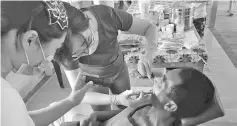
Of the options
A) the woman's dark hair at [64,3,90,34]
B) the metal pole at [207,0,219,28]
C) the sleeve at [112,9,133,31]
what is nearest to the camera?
the woman's dark hair at [64,3,90,34]

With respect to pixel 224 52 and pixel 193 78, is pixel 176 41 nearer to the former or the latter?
pixel 193 78

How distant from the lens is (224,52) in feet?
8.56

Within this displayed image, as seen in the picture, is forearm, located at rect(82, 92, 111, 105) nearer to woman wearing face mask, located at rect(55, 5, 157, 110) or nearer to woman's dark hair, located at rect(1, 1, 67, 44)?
woman wearing face mask, located at rect(55, 5, 157, 110)

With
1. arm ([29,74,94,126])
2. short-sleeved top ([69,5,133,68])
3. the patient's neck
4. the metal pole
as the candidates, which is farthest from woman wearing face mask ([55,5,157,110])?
the metal pole

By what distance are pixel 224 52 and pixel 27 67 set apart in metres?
2.51

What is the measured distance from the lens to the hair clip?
514mm

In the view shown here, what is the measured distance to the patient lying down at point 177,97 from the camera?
732mm

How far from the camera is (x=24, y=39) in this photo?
488 mm

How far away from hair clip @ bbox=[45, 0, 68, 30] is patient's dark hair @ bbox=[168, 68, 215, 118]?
1.36ft

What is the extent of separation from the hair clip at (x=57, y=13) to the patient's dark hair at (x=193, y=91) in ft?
1.36

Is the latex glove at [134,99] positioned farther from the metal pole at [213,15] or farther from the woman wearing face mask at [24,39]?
the metal pole at [213,15]

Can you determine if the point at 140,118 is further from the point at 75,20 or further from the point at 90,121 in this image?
the point at 75,20

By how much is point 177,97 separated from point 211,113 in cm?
13

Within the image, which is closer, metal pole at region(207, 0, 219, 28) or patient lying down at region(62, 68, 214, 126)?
patient lying down at region(62, 68, 214, 126)
